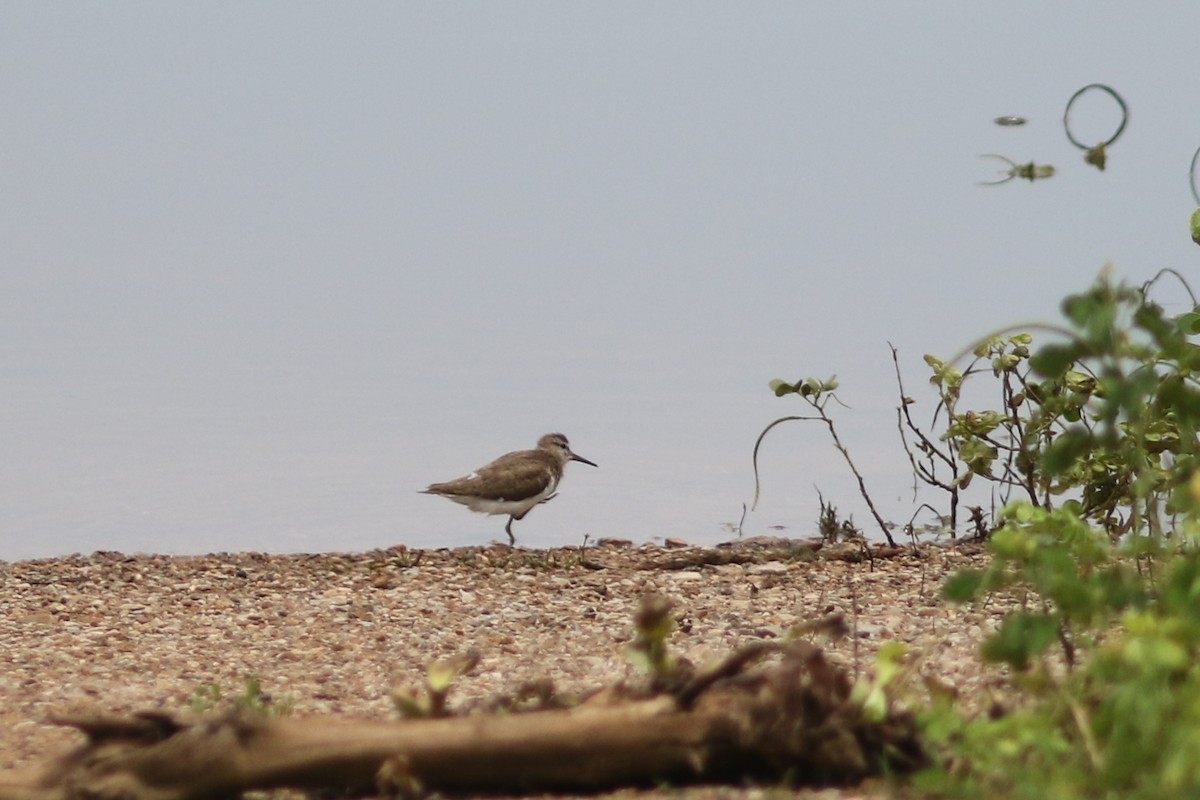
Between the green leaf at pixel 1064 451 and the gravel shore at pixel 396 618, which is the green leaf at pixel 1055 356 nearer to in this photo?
the green leaf at pixel 1064 451

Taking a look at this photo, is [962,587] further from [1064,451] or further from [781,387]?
[781,387]

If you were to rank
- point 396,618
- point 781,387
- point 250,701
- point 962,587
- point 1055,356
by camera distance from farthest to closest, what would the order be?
point 781,387, point 396,618, point 250,701, point 1055,356, point 962,587

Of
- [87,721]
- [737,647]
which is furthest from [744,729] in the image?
[737,647]

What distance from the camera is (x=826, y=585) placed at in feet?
26.2

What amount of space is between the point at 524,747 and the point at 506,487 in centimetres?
839

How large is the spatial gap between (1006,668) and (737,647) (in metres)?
1.20

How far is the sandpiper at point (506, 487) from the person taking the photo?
40.6 feet

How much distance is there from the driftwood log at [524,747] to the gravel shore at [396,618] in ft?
3.14

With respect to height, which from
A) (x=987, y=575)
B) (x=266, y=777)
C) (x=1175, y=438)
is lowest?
(x=266, y=777)

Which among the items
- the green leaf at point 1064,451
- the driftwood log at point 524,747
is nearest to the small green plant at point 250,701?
the driftwood log at point 524,747

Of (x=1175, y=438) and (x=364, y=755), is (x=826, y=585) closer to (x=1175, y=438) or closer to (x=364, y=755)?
(x=1175, y=438)

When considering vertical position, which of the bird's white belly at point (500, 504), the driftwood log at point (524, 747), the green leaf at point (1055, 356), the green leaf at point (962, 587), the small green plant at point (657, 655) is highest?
the bird's white belly at point (500, 504)

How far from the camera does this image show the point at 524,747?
3984 millimetres

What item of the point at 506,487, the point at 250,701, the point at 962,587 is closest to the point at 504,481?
the point at 506,487
